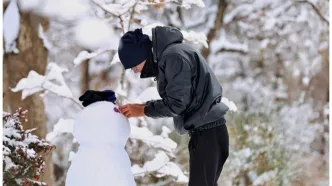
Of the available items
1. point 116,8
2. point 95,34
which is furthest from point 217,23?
point 116,8

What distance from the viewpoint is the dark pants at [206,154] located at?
150 centimetres

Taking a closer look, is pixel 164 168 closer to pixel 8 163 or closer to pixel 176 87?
pixel 8 163

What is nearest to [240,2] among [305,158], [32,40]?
[305,158]

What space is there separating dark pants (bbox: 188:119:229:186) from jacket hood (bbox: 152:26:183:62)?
0.27 m

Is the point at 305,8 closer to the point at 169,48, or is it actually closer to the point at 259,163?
the point at 259,163

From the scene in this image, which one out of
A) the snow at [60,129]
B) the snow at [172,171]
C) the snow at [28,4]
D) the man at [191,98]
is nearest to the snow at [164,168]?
the snow at [172,171]

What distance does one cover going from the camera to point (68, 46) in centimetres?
399

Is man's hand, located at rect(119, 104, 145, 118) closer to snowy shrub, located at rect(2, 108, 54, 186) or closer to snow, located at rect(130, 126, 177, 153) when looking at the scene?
snowy shrub, located at rect(2, 108, 54, 186)

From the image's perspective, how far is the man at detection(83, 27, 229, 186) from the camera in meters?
1.45

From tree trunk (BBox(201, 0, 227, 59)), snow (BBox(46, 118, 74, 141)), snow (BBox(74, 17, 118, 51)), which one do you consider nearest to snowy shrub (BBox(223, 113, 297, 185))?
tree trunk (BBox(201, 0, 227, 59))

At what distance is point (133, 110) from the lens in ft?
4.92

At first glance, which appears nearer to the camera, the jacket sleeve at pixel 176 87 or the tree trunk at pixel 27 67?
the jacket sleeve at pixel 176 87

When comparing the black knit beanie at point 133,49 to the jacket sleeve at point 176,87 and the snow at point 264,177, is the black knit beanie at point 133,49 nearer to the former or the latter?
the jacket sleeve at point 176,87

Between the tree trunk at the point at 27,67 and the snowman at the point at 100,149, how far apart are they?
139cm
